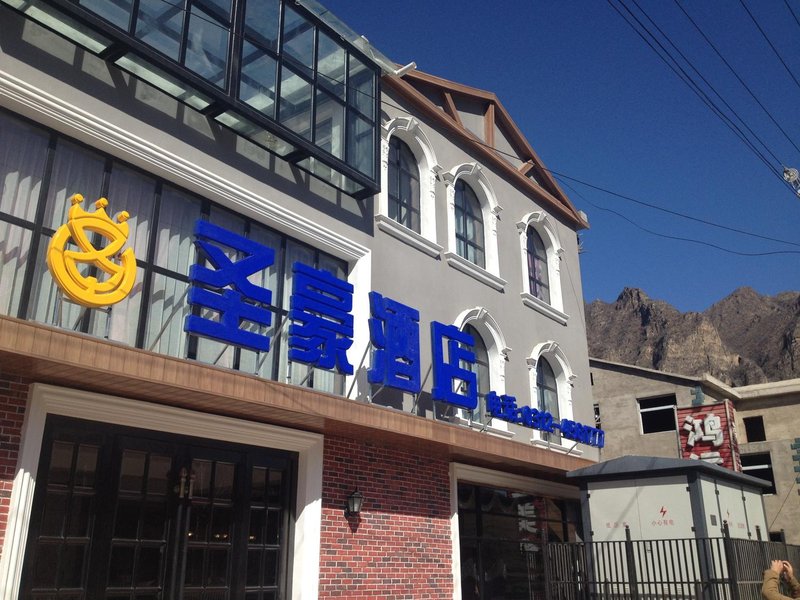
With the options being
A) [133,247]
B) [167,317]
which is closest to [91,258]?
[133,247]

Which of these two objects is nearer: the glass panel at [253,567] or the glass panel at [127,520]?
the glass panel at [127,520]

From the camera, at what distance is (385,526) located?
456 inches

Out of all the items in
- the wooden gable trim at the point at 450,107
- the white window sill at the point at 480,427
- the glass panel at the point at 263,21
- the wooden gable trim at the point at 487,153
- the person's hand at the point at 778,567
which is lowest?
the person's hand at the point at 778,567

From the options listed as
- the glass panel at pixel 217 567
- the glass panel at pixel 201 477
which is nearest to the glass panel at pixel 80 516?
the glass panel at pixel 201 477

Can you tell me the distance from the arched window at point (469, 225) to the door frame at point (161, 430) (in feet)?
20.9

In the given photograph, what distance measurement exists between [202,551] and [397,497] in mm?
3434

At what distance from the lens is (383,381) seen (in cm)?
1165

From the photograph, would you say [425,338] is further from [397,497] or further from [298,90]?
[298,90]

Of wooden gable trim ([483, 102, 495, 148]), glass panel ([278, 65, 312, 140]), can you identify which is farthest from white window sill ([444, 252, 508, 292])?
glass panel ([278, 65, 312, 140])

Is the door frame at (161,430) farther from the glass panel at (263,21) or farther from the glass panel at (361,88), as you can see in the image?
the glass panel at (361,88)

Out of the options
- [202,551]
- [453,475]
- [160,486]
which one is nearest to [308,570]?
[202,551]

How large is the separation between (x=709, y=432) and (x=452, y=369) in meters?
19.8

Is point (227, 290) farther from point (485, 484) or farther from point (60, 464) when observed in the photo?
point (485, 484)

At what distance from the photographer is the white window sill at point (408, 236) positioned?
13250 mm
